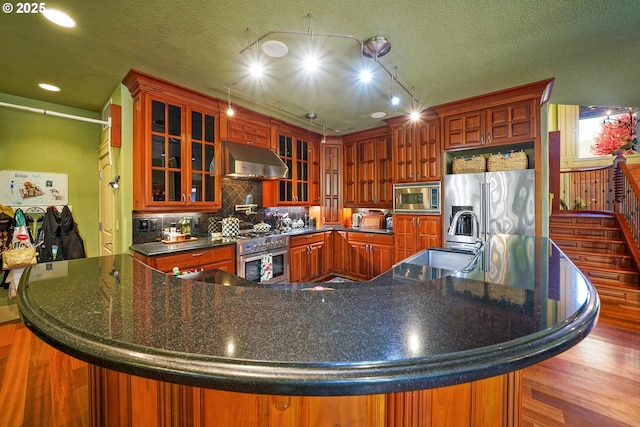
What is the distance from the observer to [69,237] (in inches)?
129

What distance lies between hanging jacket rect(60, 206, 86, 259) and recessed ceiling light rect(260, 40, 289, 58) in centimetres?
331

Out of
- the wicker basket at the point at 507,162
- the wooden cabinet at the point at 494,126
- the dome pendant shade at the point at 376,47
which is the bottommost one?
the wicker basket at the point at 507,162

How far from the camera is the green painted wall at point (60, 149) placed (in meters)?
3.02

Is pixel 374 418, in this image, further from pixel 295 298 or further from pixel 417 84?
pixel 417 84

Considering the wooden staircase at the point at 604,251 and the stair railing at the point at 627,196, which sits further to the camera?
the stair railing at the point at 627,196

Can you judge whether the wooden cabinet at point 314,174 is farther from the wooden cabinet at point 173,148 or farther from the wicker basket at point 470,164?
the wicker basket at point 470,164

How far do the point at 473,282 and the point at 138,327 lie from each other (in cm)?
101

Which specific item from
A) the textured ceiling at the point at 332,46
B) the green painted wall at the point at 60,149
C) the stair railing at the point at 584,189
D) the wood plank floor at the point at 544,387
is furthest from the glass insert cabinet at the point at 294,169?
the stair railing at the point at 584,189

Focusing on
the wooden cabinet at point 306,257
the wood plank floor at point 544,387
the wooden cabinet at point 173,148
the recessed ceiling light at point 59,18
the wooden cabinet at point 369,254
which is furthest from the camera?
the wooden cabinet at point 369,254

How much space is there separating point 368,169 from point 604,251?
387 cm

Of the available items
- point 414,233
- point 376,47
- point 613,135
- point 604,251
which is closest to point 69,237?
point 376,47

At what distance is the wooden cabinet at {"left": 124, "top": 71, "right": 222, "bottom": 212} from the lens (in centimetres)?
270

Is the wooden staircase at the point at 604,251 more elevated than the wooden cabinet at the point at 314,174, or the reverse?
the wooden cabinet at the point at 314,174

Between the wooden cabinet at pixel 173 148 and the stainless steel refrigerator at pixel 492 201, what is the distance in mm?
3113
